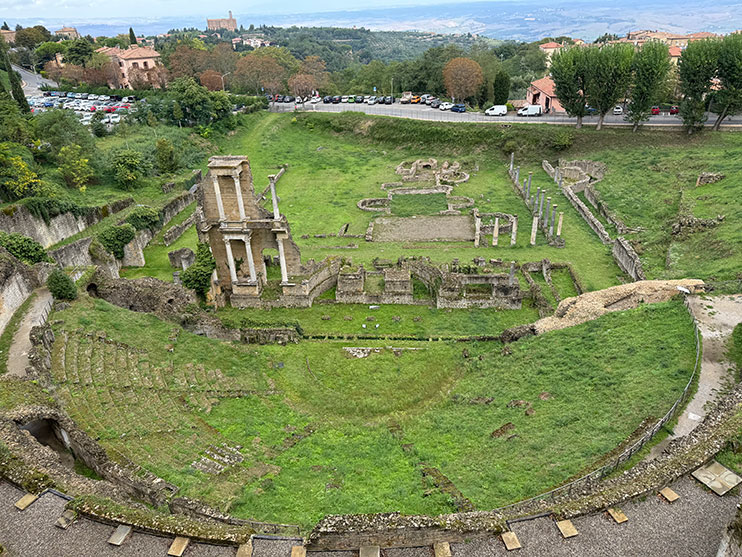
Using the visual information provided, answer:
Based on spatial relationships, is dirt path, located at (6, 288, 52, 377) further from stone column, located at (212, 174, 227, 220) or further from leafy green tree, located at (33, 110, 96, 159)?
leafy green tree, located at (33, 110, 96, 159)

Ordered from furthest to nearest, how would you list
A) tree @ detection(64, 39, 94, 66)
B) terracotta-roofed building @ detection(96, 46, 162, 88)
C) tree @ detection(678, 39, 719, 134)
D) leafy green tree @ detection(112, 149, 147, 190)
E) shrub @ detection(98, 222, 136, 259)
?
tree @ detection(64, 39, 94, 66), terracotta-roofed building @ detection(96, 46, 162, 88), tree @ detection(678, 39, 719, 134), leafy green tree @ detection(112, 149, 147, 190), shrub @ detection(98, 222, 136, 259)

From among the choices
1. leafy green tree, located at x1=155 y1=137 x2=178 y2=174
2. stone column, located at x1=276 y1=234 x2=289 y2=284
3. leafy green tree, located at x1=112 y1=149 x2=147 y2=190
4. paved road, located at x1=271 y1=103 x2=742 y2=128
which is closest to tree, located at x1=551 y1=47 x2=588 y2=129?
paved road, located at x1=271 y1=103 x2=742 y2=128

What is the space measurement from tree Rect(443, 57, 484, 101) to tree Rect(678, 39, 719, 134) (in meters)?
28.9

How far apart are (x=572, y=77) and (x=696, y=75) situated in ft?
42.4

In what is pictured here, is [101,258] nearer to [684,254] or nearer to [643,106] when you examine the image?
[684,254]

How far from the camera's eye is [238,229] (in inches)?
1292

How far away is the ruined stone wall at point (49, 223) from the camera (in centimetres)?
3838

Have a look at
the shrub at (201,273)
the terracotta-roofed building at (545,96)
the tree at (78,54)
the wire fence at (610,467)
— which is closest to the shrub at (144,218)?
the shrub at (201,273)

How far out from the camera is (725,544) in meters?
11.6

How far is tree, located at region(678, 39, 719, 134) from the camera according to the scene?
2140 inches

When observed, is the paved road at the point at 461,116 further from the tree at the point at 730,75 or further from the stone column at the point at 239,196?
the stone column at the point at 239,196

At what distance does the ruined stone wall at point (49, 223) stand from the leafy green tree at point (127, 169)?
5.91m

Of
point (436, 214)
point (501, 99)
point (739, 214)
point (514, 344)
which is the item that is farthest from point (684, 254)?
point (501, 99)

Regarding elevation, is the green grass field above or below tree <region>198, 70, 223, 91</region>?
below
